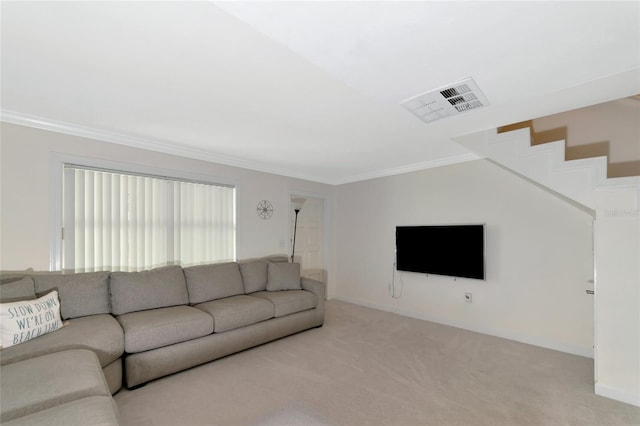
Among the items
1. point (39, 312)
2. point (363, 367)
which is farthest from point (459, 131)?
point (39, 312)

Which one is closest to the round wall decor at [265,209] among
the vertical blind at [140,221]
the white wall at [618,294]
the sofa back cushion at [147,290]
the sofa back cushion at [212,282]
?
the vertical blind at [140,221]

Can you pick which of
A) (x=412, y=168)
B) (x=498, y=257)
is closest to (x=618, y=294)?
(x=498, y=257)

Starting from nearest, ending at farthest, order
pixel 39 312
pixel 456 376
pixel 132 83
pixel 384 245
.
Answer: pixel 132 83 < pixel 39 312 < pixel 456 376 < pixel 384 245

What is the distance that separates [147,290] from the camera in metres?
2.98

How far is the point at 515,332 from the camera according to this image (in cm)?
354

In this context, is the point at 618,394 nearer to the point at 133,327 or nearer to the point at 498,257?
the point at 498,257

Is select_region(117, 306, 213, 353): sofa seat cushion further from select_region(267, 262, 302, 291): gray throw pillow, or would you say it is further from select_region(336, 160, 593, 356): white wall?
select_region(336, 160, 593, 356): white wall

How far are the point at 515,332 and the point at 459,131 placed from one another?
8.51ft

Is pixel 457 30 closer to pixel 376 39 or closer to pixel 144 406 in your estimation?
pixel 376 39

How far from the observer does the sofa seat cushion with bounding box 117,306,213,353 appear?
8.02ft

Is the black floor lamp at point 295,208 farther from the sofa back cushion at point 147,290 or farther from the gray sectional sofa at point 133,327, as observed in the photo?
Result: the sofa back cushion at point 147,290

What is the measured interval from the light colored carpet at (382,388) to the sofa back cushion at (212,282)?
766 mm

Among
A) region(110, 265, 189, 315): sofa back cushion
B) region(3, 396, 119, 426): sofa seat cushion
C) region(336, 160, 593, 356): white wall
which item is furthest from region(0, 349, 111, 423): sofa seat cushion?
region(336, 160, 593, 356): white wall

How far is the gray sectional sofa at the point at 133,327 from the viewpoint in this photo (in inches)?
56.4
